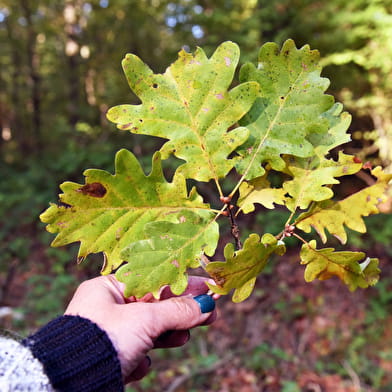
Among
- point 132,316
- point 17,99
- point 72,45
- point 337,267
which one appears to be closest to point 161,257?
point 132,316

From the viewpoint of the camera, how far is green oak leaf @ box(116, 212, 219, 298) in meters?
1.00

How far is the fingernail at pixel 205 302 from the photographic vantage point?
1.31 m

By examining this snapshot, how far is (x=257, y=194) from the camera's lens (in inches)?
45.2

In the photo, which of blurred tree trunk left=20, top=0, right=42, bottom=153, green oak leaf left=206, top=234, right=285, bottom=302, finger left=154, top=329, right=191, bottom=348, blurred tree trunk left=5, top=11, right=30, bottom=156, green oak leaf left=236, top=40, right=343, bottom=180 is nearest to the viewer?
green oak leaf left=206, top=234, right=285, bottom=302

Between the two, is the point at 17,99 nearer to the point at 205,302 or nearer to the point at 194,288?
the point at 194,288

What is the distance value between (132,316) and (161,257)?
0.31m

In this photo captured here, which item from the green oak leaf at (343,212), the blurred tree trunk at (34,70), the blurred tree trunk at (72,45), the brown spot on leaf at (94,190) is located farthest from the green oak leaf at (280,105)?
the blurred tree trunk at (34,70)

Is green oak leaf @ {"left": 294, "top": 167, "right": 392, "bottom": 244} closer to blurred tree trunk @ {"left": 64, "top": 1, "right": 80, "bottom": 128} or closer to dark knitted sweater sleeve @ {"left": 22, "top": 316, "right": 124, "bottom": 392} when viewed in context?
dark knitted sweater sleeve @ {"left": 22, "top": 316, "right": 124, "bottom": 392}

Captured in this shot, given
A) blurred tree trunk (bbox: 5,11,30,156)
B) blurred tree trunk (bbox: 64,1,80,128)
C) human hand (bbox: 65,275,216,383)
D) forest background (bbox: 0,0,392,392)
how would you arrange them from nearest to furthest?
human hand (bbox: 65,275,216,383)
forest background (bbox: 0,0,392,392)
blurred tree trunk (bbox: 64,1,80,128)
blurred tree trunk (bbox: 5,11,30,156)

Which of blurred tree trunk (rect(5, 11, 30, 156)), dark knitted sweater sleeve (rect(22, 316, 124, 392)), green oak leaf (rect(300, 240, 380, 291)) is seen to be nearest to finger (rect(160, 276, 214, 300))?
dark knitted sweater sleeve (rect(22, 316, 124, 392))

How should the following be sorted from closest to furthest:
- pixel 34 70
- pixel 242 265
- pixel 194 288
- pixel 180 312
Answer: pixel 242 265, pixel 180 312, pixel 194 288, pixel 34 70

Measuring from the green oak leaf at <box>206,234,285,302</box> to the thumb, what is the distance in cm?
27

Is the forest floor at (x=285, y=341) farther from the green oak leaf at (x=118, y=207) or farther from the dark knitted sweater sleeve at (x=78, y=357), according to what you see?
the green oak leaf at (x=118, y=207)

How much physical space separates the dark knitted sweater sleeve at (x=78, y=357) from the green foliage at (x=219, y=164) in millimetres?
256
